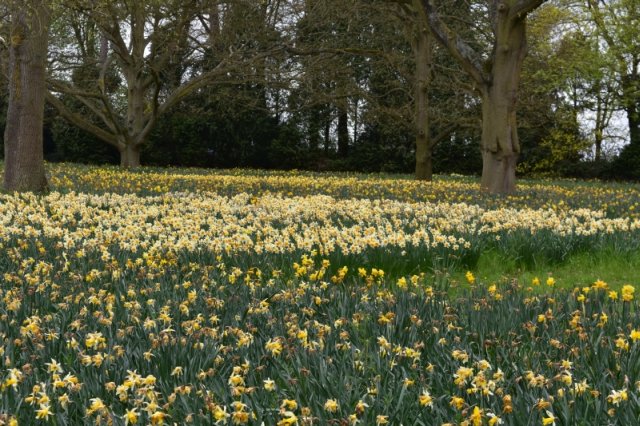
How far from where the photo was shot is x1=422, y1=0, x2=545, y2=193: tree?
13.7 metres

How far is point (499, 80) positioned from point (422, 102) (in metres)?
7.32

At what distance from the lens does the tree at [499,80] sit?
13.7 meters

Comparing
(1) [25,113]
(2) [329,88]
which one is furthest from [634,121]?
(1) [25,113]

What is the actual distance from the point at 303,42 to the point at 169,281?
60.5 feet

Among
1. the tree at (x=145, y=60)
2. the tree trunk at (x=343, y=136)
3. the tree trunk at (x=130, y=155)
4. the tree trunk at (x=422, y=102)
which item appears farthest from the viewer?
the tree trunk at (x=343, y=136)

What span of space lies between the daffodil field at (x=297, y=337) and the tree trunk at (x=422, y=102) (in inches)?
561

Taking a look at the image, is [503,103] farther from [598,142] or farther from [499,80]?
[598,142]

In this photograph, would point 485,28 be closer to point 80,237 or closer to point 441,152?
point 441,152

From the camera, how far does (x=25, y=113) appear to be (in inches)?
471

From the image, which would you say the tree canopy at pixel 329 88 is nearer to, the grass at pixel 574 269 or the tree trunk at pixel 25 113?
the tree trunk at pixel 25 113

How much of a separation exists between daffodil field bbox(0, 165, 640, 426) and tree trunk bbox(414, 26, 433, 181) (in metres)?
14.3

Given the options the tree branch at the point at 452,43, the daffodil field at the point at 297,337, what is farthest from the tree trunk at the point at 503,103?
→ the daffodil field at the point at 297,337

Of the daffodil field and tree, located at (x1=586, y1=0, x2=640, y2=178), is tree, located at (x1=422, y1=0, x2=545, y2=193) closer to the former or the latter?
the daffodil field

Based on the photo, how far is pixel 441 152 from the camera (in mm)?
30781
